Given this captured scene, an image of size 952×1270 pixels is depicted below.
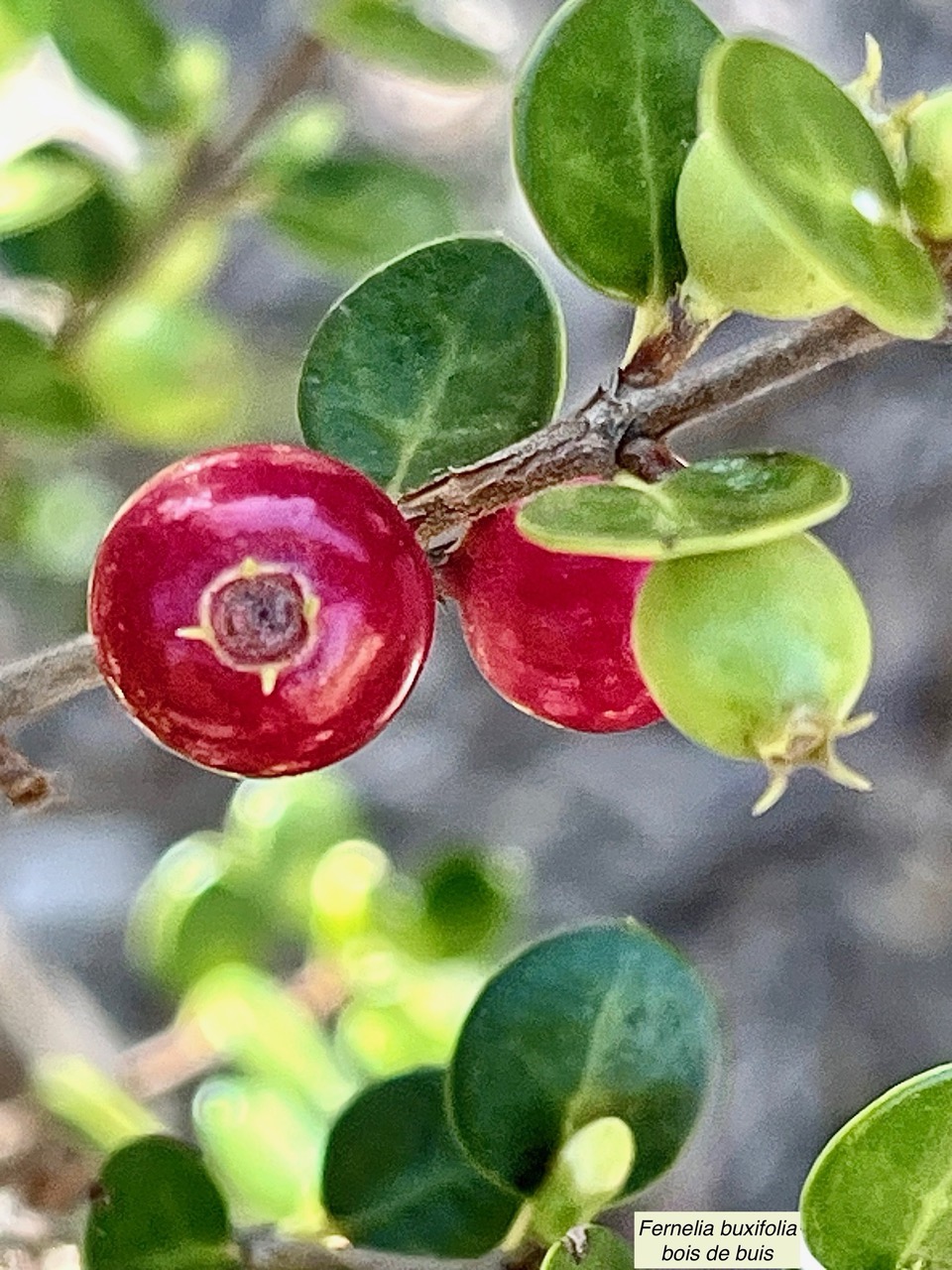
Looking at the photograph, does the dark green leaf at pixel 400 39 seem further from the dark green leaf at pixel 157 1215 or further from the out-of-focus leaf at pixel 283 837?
the dark green leaf at pixel 157 1215

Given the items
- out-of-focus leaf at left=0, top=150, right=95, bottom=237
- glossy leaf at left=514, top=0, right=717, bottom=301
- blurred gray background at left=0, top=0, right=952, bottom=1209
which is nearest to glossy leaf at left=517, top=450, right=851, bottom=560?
glossy leaf at left=514, top=0, right=717, bottom=301

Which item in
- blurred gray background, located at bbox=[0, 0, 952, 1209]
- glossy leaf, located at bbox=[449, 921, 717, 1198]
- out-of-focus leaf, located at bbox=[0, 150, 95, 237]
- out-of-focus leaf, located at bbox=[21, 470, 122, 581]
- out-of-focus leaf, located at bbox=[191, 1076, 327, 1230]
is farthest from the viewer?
blurred gray background, located at bbox=[0, 0, 952, 1209]

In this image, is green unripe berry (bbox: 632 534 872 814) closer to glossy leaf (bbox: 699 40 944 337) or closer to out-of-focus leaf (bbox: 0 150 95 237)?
glossy leaf (bbox: 699 40 944 337)

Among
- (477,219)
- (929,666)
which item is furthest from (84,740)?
(929,666)

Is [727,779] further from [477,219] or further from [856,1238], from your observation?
[856,1238]

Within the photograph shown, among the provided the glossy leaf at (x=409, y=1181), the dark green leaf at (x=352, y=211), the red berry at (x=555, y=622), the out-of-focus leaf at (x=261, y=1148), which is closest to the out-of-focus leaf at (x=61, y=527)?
the dark green leaf at (x=352, y=211)

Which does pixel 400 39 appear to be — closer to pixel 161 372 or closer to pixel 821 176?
pixel 161 372
